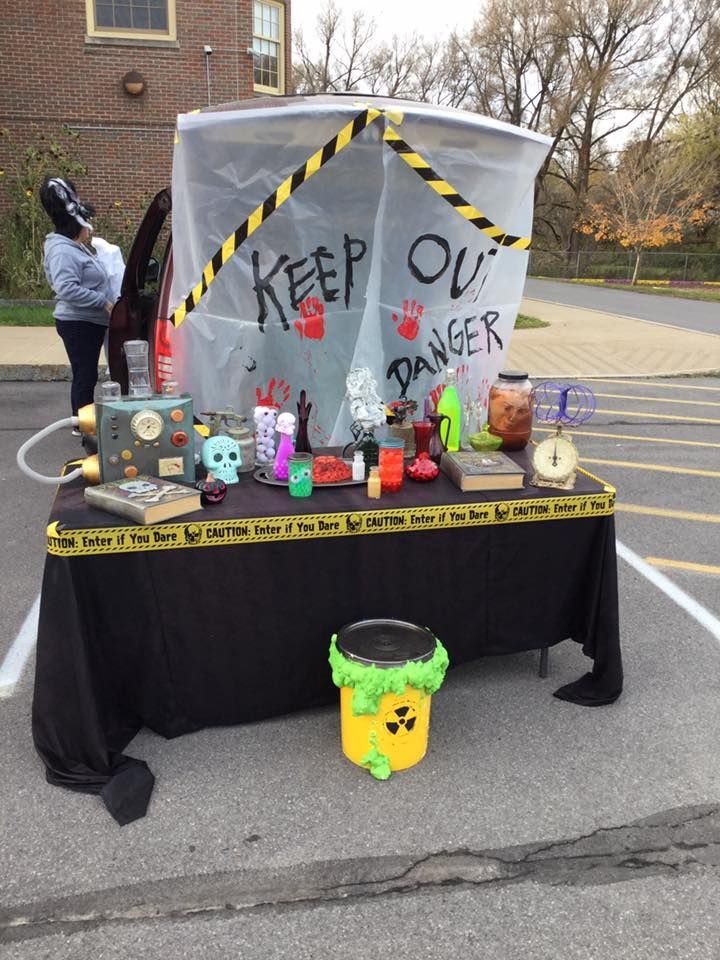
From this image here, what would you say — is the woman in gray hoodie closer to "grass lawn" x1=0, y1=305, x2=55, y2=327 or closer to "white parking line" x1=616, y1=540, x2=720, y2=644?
"white parking line" x1=616, y1=540, x2=720, y2=644

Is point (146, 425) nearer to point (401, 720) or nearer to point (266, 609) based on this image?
point (266, 609)

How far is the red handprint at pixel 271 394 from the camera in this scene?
3656 millimetres

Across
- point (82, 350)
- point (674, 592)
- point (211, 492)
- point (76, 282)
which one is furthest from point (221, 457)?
point (82, 350)

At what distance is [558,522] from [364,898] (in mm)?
1382

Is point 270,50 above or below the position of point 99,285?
above

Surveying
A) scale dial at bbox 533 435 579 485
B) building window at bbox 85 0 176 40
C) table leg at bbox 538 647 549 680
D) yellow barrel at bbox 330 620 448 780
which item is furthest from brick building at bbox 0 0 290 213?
yellow barrel at bbox 330 620 448 780

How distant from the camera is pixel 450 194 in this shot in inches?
134

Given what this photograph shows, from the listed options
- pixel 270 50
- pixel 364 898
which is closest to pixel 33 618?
pixel 364 898

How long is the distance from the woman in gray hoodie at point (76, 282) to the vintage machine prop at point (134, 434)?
245cm

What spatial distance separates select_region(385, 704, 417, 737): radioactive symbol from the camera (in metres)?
2.34

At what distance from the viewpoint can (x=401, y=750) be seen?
2.40m

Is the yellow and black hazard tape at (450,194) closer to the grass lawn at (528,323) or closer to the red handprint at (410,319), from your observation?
the red handprint at (410,319)

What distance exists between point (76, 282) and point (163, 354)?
1605 millimetres

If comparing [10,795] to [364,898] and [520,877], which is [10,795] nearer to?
[364,898]
